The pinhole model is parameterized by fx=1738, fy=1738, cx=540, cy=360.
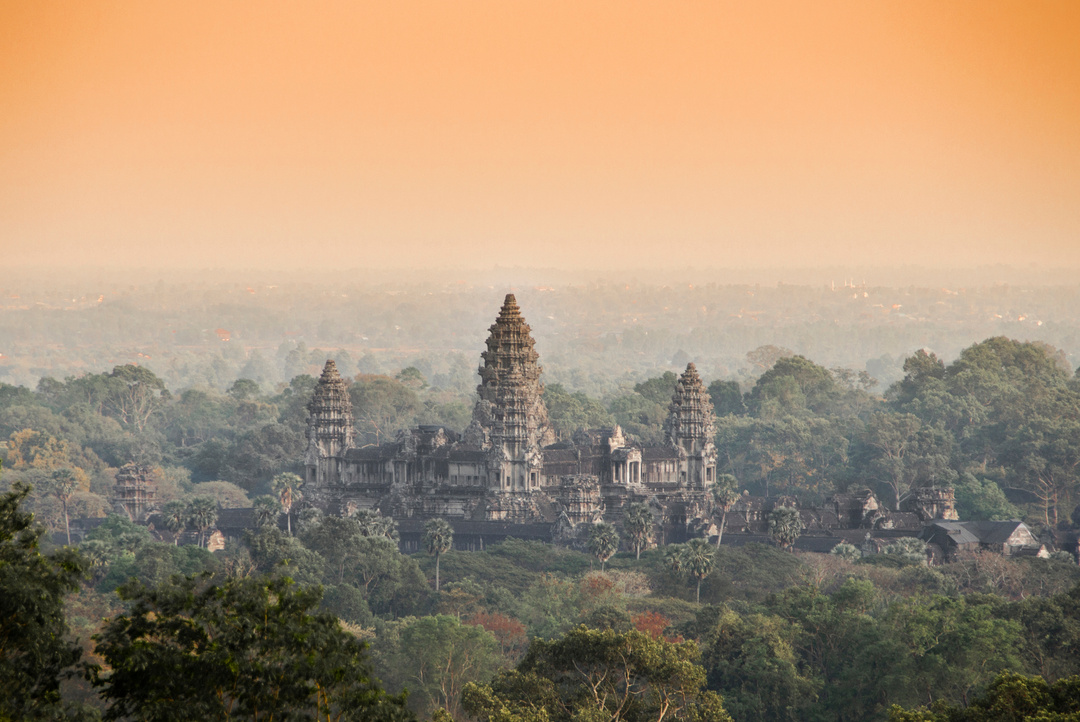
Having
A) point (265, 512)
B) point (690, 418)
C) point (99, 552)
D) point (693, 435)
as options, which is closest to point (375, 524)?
point (265, 512)

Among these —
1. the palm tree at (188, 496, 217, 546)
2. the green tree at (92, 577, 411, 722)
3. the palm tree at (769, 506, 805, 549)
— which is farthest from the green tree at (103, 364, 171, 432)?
the green tree at (92, 577, 411, 722)

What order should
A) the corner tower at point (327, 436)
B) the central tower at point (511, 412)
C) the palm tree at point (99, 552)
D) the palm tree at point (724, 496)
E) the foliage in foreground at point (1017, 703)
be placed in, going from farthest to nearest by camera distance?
the corner tower at point (327, 436), the central tower at point (511, 412), the palm tree at point (724, 496), the palm tree at point (99, 552), the foliage in foreground at point (1017, 703)

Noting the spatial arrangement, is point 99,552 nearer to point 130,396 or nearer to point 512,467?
point 512,467

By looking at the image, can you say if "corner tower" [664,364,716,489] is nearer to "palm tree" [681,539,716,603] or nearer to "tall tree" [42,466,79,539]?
"palm tree" [681,539,716,603]

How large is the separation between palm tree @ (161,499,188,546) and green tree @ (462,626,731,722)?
48966 millimetres

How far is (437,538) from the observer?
81938mm

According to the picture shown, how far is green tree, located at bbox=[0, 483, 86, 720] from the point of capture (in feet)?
102

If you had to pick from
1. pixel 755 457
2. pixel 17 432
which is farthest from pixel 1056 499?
pixel 17 432

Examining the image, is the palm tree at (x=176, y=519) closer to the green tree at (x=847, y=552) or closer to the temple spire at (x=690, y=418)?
the temple spire at (x=690, y=418)

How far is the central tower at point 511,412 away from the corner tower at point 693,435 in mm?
7115

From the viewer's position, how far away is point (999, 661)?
53.8 metres

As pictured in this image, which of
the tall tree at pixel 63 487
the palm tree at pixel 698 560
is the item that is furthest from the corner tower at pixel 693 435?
the tall tree at pixel 63 487

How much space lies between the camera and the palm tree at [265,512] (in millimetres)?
91012

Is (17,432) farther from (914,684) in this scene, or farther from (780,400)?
(914,684)
